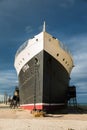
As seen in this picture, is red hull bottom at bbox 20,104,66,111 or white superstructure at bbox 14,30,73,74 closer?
red hull bottom at bbox 20,104,66,111

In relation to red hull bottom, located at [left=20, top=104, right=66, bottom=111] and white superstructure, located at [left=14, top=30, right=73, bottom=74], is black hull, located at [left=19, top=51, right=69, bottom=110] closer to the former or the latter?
red hull bottom, located at [left=20, top=104, right=66, bottom=111]

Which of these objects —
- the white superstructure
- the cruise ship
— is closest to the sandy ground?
the cruise ship

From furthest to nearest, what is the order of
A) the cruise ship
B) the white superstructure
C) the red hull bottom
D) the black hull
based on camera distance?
the white superstructure, the cruise ship, the black hull, the red hull bottom

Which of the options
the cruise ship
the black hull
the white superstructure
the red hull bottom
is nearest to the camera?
the red hull bottom

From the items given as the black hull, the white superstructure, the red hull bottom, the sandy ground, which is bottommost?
the sandy ground

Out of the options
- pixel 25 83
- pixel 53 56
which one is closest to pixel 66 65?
pixel 53 56

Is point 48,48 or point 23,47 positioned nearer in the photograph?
point 48,48

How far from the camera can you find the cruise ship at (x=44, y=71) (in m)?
23.9

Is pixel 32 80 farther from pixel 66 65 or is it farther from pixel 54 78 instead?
pixel 66 65

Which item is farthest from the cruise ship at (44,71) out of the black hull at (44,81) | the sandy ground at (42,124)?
the sandy ground at (42,124)

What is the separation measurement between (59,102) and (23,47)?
6432mm

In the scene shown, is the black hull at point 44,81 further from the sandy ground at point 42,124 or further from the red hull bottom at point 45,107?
the sandy ground at point 42,124

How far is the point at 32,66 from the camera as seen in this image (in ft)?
83.0

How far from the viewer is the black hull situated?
23812mm
